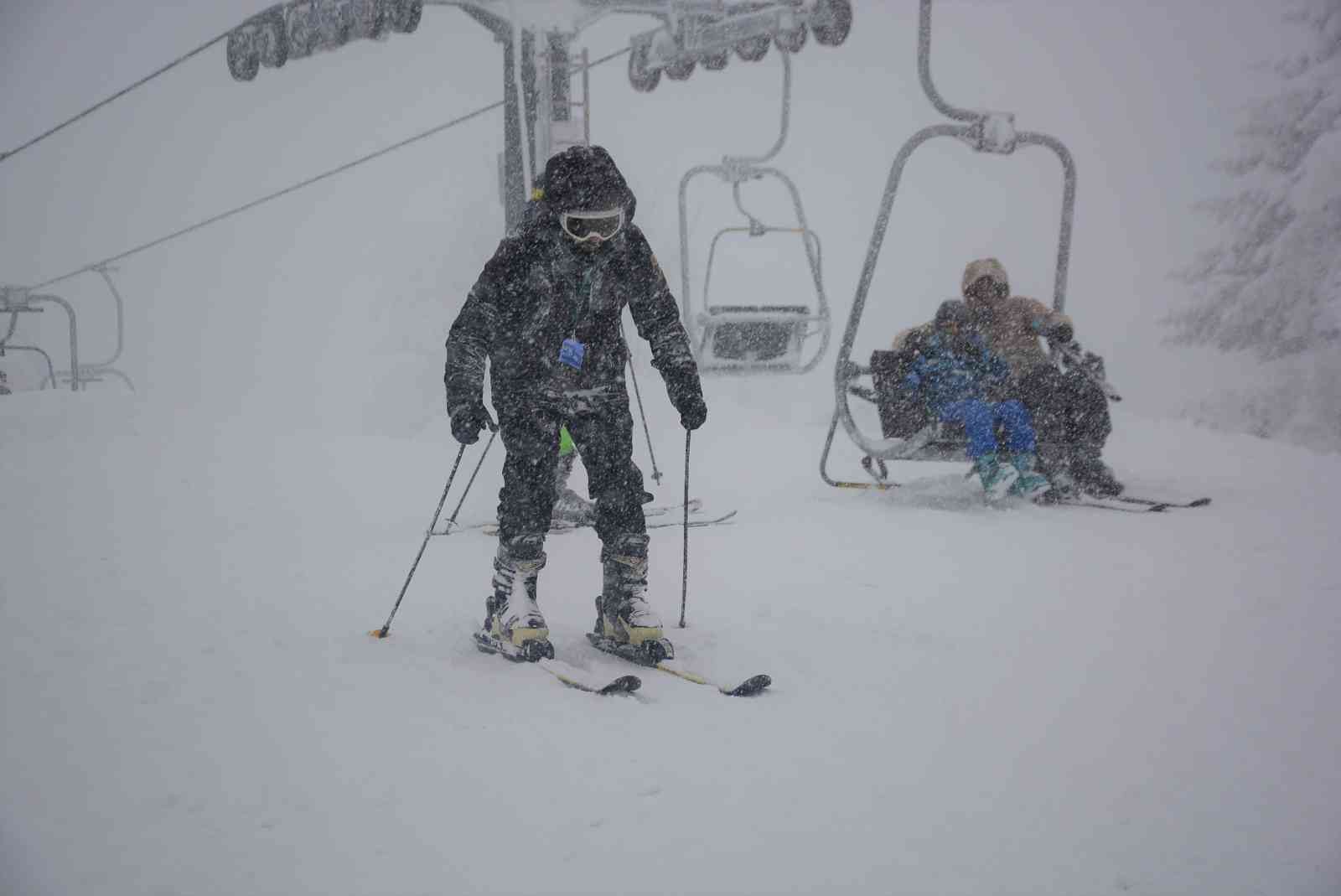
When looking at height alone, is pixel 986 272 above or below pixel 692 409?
above

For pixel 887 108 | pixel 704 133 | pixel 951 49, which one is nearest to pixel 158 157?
pixel 704 133

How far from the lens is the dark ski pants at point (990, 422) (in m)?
6.23

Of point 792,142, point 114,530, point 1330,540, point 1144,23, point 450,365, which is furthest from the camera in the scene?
point 792,142

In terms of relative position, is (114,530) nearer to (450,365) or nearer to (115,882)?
(450,365)

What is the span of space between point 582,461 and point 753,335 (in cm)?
463

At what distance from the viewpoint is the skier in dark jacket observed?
3311 millimetres

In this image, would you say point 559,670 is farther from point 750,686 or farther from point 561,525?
point 561,525

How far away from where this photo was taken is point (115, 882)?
194 centimetres

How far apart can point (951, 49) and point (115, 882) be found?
79.9 meters

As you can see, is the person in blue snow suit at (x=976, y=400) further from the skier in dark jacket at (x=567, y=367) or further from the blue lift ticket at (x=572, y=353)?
the blue lift ticket at (x=572, y=353)

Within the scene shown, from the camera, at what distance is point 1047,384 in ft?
21.7

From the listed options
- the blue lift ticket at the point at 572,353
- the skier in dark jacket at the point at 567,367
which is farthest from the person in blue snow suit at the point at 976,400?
the blue lift ticket at the point at 572,353

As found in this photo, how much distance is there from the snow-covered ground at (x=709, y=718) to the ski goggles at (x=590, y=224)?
58.4 inches

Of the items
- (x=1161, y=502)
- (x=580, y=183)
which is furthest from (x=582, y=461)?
(x=1161, y=502)
